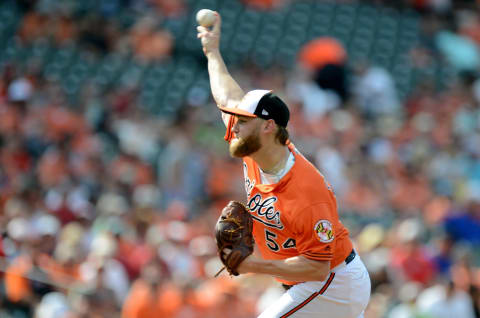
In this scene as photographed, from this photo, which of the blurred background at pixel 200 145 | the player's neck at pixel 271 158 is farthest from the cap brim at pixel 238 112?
the blurred background at pixel 200 145

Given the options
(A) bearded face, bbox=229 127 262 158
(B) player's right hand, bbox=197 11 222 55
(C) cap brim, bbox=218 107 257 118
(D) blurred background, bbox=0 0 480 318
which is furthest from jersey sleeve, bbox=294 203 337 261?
(D) blurred background, bbox=0 0 480 318

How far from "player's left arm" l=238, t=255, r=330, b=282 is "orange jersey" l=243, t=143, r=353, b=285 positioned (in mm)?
38

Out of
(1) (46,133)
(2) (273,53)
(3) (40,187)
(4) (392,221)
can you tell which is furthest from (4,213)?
(2) (273,53)

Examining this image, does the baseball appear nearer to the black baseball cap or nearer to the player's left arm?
the black baseball cap

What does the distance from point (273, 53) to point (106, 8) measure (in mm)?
2765

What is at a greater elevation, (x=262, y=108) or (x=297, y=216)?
(x=262, y=108)

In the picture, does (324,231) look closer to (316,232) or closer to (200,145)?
(316,232)

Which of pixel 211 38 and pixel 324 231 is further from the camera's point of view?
pixel 211 38

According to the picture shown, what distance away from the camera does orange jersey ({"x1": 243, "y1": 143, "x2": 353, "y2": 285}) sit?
3.82 meters

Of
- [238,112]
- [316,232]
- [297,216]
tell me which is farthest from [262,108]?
[316,232]

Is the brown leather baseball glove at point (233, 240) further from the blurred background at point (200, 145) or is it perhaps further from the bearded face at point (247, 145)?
the blurred background at point (200, 145)

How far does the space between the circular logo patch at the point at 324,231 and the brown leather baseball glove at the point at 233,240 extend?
33cm

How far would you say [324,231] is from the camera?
3.80 metres

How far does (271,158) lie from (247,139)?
184 mm
